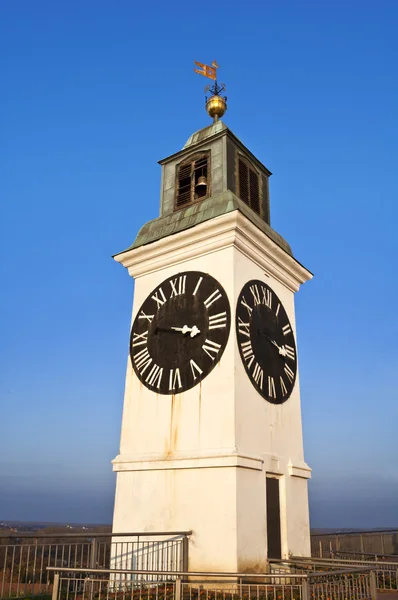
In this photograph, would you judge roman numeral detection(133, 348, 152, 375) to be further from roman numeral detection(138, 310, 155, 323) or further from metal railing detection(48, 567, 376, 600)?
metal railing detection(48, 567, 376, 600)

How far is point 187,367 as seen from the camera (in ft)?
40.5

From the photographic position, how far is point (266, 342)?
43.0ft

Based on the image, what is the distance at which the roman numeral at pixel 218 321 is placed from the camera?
12.1 metres

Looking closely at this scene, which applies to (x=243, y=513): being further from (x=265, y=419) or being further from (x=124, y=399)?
(x=124, y=399)

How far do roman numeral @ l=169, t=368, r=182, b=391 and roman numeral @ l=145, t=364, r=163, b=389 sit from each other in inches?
13.2

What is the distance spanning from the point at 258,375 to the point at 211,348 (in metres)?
1.27

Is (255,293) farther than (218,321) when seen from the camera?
Yes

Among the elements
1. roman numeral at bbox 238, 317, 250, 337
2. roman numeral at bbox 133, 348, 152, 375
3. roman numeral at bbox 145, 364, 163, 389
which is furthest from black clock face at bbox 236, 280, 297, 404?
roman numeral at bbox 133, 348, 152, 375

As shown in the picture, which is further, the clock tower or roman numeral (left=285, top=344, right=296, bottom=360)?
roman numeral (left=285, top=344, right=296, bottom=360)

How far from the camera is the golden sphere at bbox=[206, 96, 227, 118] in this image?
1748 centimetres

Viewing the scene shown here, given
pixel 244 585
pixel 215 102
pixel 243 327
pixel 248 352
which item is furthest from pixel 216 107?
pixel 244 585

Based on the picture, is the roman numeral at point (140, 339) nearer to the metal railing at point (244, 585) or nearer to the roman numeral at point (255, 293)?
the roman numeral at point (255, 293)

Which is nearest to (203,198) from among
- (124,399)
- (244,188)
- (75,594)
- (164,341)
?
(244,188)

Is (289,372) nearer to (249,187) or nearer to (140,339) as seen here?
(140,339)
